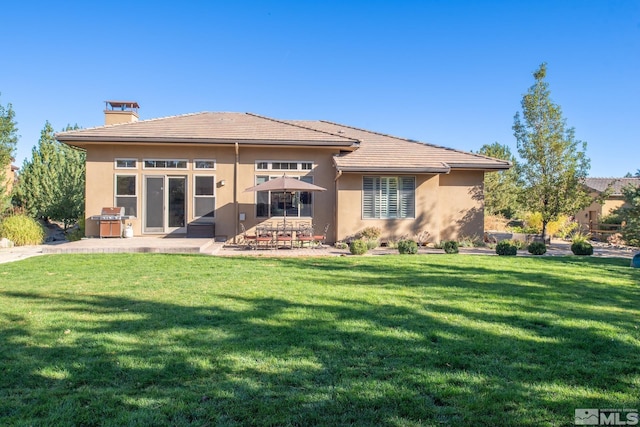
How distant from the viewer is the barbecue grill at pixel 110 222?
13805mm

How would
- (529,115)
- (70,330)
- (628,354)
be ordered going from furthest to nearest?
1. (529,115)
2. (70,330)
3. (628,354)

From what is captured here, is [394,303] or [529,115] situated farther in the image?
[529,115]

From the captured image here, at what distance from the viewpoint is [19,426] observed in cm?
241

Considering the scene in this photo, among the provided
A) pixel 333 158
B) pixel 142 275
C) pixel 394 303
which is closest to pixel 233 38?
pixel 333 158

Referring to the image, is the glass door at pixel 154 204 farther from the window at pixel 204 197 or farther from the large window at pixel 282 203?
the large window at pixel 282 203

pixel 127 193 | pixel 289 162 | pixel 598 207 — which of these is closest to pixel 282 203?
pixel 289 162

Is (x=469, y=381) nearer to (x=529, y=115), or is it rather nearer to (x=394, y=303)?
(x=394, y=303)

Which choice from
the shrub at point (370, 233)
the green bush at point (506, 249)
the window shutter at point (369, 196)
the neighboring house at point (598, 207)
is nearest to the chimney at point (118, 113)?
the window shutter at point (369, 196)

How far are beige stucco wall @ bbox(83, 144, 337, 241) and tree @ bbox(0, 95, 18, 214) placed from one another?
4.09 metres

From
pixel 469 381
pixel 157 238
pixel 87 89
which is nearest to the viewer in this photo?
pixel 469 381

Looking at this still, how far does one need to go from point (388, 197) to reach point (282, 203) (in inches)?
164

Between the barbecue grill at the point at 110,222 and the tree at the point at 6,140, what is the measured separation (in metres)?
4.82

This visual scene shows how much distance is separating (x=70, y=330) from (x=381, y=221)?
12015 mm

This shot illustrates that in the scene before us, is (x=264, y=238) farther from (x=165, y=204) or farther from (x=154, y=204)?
(x=154, y=204)
